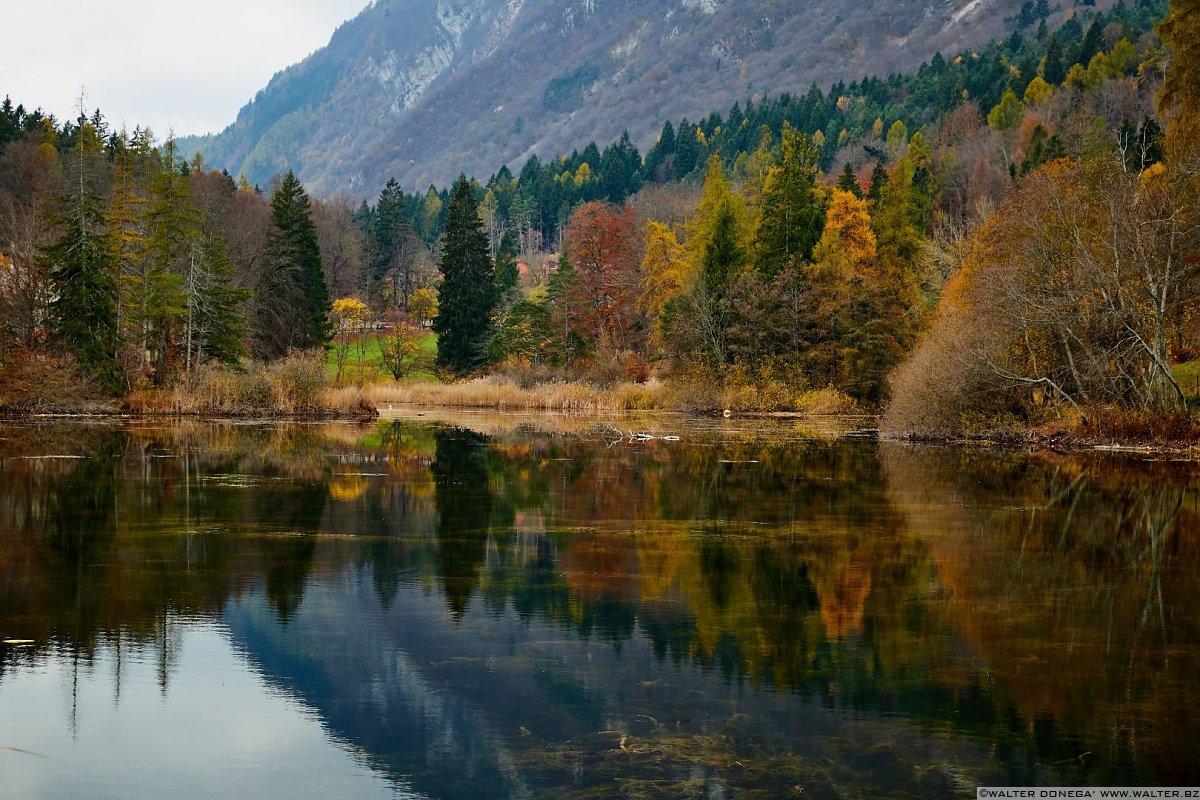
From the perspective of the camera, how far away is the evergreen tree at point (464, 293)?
257 ft

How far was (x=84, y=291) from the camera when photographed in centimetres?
4544

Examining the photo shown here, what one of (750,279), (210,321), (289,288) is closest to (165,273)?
(210,321)

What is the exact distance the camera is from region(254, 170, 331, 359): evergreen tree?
69.8 metres

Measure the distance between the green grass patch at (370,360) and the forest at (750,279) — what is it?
0.51 metres

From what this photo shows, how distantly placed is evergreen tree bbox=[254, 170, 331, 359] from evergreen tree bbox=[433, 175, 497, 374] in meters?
8.82

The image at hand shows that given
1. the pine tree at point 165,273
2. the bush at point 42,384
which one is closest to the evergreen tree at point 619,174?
the pine tree at point 165,273

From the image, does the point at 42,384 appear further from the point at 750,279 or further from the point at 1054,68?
the point at 1054,68

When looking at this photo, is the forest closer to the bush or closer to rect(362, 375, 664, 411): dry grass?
the bush

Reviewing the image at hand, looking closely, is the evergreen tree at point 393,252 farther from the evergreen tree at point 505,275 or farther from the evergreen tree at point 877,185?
the evergreen tree at point 877,185

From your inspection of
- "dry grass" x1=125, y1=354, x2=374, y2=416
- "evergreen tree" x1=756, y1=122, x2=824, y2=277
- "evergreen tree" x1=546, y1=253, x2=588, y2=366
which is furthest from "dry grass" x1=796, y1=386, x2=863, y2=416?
"dry grass" x1=125, y1=354, x2=374, y2=416

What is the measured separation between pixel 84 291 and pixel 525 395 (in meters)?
22.9

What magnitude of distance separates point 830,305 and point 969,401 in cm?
2047

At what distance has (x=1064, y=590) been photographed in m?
13.1

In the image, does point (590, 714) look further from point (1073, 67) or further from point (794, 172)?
point (1073, 67)
